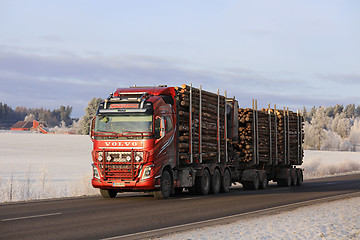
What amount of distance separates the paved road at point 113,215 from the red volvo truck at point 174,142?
117cm

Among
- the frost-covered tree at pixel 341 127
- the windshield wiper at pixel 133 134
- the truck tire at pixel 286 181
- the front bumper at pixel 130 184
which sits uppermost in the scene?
the frost-covered tree at pixel 341 127

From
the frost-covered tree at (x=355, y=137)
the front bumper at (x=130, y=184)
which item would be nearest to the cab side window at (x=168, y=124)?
the front bumper at (x=130, y=184)

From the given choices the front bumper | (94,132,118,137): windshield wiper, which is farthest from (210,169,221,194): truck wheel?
(94,132,118,137): windshield wiper

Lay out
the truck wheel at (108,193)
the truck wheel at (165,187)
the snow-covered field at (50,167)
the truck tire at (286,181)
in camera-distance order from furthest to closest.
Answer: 1. the truck tire at (286,181)
2. the snow-covered field at (50,167)
3. the truck wheel at (108,193)
4. the truck wheel at (165,187)

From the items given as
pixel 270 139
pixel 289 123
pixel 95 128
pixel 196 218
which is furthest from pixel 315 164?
pixel 196 218

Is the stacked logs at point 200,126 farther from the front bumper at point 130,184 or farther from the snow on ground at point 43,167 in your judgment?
the snow on ground at point 43,167

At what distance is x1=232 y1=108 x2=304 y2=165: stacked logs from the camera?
2620 cm

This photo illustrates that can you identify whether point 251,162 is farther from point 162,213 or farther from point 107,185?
point 162,213

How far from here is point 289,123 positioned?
31.9 meters

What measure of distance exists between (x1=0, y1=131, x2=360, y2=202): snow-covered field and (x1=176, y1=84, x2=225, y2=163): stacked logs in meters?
4.83

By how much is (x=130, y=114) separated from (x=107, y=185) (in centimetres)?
255

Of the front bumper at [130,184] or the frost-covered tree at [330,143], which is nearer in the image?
the front bumper at [130,184]

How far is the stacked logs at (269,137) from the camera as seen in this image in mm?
26203

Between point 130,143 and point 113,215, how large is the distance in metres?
4.47
